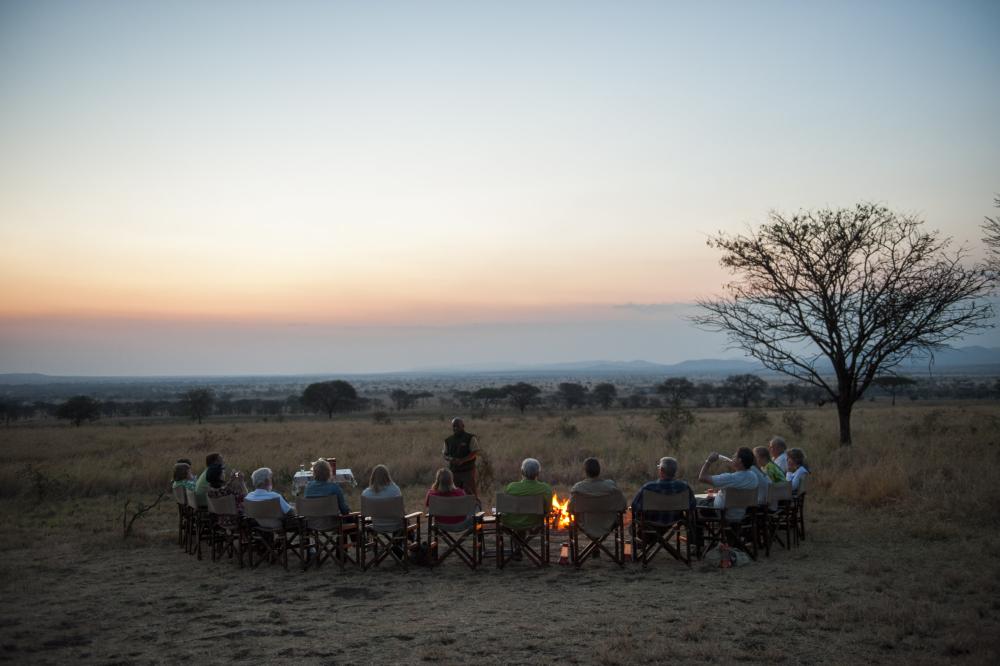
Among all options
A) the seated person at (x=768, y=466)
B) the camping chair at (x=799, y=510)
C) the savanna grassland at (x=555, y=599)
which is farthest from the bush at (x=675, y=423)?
the seated person at (x=768, y=466)

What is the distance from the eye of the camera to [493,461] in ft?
53.0

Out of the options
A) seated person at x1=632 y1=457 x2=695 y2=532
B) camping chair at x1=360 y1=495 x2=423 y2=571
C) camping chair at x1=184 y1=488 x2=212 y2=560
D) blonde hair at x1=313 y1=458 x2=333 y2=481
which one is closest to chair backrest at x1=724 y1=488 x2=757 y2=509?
seated person at x1=632 y1=457 x2=695 y2=532

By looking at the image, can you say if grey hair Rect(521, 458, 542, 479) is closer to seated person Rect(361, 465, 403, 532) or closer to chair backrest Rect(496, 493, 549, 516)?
chair backrest Rect(496, 493, 549, 516)

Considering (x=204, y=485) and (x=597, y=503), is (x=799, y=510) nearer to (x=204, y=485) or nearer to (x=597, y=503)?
(x=597, y=503)

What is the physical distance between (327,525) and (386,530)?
67 centimetres

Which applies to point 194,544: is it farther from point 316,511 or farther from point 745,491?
point 745,491

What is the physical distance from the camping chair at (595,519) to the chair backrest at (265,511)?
3.21m

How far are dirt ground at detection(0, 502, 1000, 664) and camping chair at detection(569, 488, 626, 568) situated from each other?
0.18 metres

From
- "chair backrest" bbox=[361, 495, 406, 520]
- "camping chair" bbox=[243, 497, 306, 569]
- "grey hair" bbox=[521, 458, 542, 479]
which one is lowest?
"camping chair" bbox=[243, 497, 306, 569]

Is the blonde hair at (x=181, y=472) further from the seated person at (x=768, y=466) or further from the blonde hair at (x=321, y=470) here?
the seated person at (x=768, y=466)

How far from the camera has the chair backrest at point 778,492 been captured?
837cm

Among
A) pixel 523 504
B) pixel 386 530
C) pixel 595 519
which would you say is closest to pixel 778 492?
pixel 595 519

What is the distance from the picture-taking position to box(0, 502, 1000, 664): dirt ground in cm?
543

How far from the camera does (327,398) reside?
61.0 m
